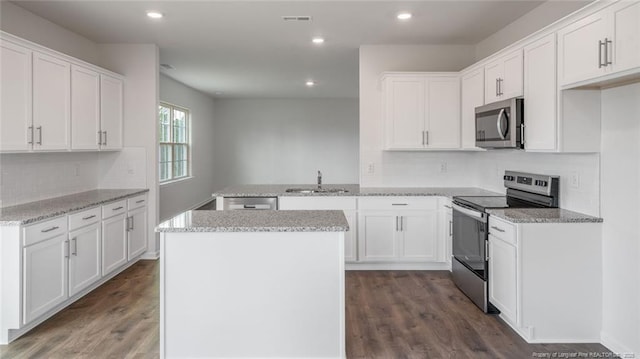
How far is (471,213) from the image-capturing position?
3707mm

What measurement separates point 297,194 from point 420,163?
5.19 feet

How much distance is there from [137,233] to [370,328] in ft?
9.68

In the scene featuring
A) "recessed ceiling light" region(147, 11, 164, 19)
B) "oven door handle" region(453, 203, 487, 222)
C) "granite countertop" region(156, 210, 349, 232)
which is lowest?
"oven door handle" region(453, 203, 487, 222)

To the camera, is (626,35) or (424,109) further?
(424,109)

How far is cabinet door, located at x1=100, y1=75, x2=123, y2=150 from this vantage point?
460 cm

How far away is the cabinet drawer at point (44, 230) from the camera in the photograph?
296cm

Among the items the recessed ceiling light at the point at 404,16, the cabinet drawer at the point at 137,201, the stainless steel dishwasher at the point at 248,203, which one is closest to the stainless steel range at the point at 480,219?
the recessed ceiling light at the point at 404,16

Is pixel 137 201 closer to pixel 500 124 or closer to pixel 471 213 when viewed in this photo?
pixel 471 213

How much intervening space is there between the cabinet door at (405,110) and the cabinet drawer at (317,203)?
84 centimetres

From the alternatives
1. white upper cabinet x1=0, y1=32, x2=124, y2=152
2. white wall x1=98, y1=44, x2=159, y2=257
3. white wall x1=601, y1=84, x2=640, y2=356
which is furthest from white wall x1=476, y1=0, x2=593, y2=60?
white upper cabinet x1=0, y1=32, x2=124, y2=152

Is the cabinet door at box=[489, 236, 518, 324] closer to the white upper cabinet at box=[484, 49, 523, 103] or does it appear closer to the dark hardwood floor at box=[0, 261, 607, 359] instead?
the dark hardwood floor at box=[0, 261, 607, 359]

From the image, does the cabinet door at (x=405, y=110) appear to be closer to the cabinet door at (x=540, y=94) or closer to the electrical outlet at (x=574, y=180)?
the cabinet door at (x=540, y=94)

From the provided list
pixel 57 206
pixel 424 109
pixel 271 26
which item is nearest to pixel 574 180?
pixel 424 109

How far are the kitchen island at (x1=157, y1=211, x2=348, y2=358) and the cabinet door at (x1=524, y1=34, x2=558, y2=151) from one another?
165cm
